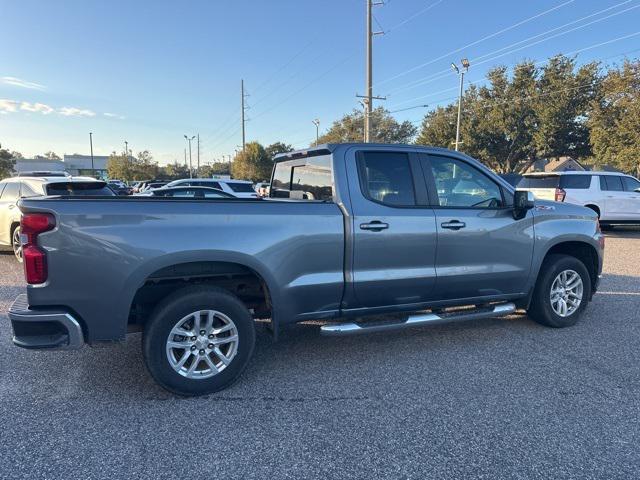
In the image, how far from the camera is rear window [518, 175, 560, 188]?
12.7 meters

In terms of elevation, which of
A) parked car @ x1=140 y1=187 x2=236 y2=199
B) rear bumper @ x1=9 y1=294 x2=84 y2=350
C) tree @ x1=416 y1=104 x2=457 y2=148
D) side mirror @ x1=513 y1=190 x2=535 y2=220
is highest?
tree @ x1=416 y1=104 x2=457 y2=148

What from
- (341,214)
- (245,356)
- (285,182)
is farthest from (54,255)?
(285,182)

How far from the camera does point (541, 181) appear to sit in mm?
12891

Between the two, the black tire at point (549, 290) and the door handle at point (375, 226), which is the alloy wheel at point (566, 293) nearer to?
the black tire at point (549, 290)

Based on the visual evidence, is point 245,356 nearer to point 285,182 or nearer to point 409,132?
point 285,182

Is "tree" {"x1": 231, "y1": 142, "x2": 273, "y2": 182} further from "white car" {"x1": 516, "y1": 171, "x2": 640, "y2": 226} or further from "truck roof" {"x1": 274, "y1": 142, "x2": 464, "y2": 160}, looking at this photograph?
"truck roof" {"x1": 274, "y1": 142, "x2": 464, "y2": 160}

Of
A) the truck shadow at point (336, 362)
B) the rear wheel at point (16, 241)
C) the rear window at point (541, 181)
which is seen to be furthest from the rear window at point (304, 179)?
the rear window at point (541, 181)

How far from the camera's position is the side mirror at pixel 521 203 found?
14.3ft

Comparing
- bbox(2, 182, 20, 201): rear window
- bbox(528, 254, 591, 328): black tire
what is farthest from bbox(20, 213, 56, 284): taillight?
bbox(2, 182, 20, 201): rear window

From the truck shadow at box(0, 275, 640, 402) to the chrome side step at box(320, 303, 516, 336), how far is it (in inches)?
13.6

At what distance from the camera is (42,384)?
3.56 m

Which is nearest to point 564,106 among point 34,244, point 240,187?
point 240,187

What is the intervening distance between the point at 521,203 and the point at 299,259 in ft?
7.76

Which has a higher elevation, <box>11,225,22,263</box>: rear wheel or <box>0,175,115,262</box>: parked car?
<box>0,175,115,262</box>: parked car
